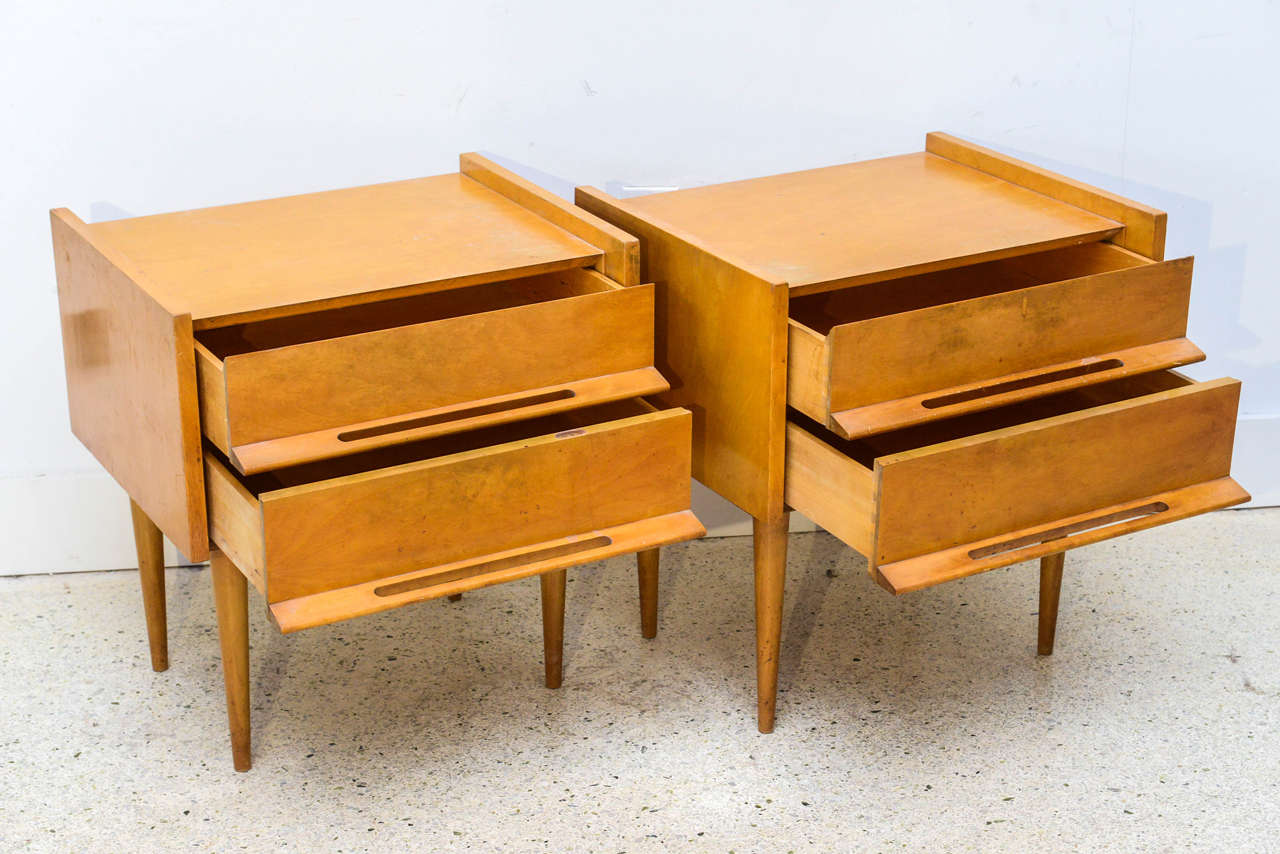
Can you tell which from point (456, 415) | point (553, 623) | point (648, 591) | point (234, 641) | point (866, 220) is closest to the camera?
point (456, 415)

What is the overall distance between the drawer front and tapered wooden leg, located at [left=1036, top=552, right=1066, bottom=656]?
0.61m

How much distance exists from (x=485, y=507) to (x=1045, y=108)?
120 cm

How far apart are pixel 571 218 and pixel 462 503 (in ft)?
1.35

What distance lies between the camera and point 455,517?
1.68 metres

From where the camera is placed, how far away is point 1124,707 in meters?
2.06

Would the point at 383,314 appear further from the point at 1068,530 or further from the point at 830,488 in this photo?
the point at 1068,530

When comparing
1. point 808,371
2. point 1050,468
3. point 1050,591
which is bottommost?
point 1050,591

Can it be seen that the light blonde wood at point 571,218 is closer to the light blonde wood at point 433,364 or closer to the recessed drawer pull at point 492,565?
the light blonde wood at point 433,364

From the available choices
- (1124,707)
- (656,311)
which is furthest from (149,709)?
(1124,707)

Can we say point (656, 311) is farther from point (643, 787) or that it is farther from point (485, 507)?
point (643, 787)

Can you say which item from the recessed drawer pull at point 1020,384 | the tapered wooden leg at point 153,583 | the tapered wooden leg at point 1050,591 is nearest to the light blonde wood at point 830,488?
the recessed drawer pull at point 1020,384

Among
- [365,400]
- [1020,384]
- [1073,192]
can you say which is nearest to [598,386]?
[365,400]

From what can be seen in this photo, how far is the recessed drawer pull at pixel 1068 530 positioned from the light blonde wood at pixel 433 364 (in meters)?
0.44

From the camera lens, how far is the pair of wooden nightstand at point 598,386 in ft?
5.39
